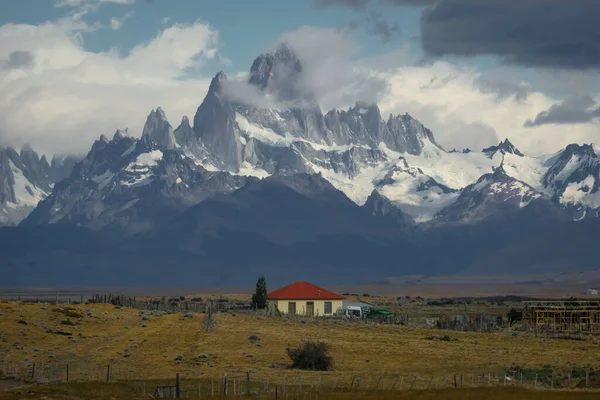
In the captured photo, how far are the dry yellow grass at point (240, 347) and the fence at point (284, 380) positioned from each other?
0.54 meters

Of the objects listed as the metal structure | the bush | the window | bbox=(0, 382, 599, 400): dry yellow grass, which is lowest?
bbox=(0, 382, 599, 400): dry yellow grass

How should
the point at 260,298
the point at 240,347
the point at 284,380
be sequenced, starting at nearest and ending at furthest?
the point at 284,380 < the point at 240,347 < the point at 260,298

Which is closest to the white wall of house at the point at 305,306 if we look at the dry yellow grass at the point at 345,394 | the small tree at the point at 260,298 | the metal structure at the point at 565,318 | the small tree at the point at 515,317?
Result: the small tree at the point at 260,298

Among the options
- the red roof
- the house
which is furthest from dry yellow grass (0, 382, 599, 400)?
the red roof

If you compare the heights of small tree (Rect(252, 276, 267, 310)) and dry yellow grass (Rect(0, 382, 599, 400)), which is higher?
small tree (Rect(252, 276, 267, 310))

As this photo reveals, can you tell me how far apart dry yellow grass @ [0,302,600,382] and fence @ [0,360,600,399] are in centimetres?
54

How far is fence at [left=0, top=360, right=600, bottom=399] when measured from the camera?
54781 millimetres

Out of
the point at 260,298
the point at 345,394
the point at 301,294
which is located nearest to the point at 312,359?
the point at 345,394

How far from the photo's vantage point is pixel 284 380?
59.3m

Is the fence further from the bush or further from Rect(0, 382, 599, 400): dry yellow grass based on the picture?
the bush

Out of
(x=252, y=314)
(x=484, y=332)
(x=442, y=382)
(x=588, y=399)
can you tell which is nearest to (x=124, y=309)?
(x=252, y=314)

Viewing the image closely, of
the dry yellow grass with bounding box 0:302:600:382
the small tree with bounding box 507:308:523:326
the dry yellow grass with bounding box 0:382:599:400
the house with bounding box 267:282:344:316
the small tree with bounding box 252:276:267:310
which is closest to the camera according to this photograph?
the dry yellow grass with bounding box 0:382:599:400

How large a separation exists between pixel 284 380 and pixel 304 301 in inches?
2118

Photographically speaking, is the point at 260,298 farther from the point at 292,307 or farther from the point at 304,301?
the point at 304,301
